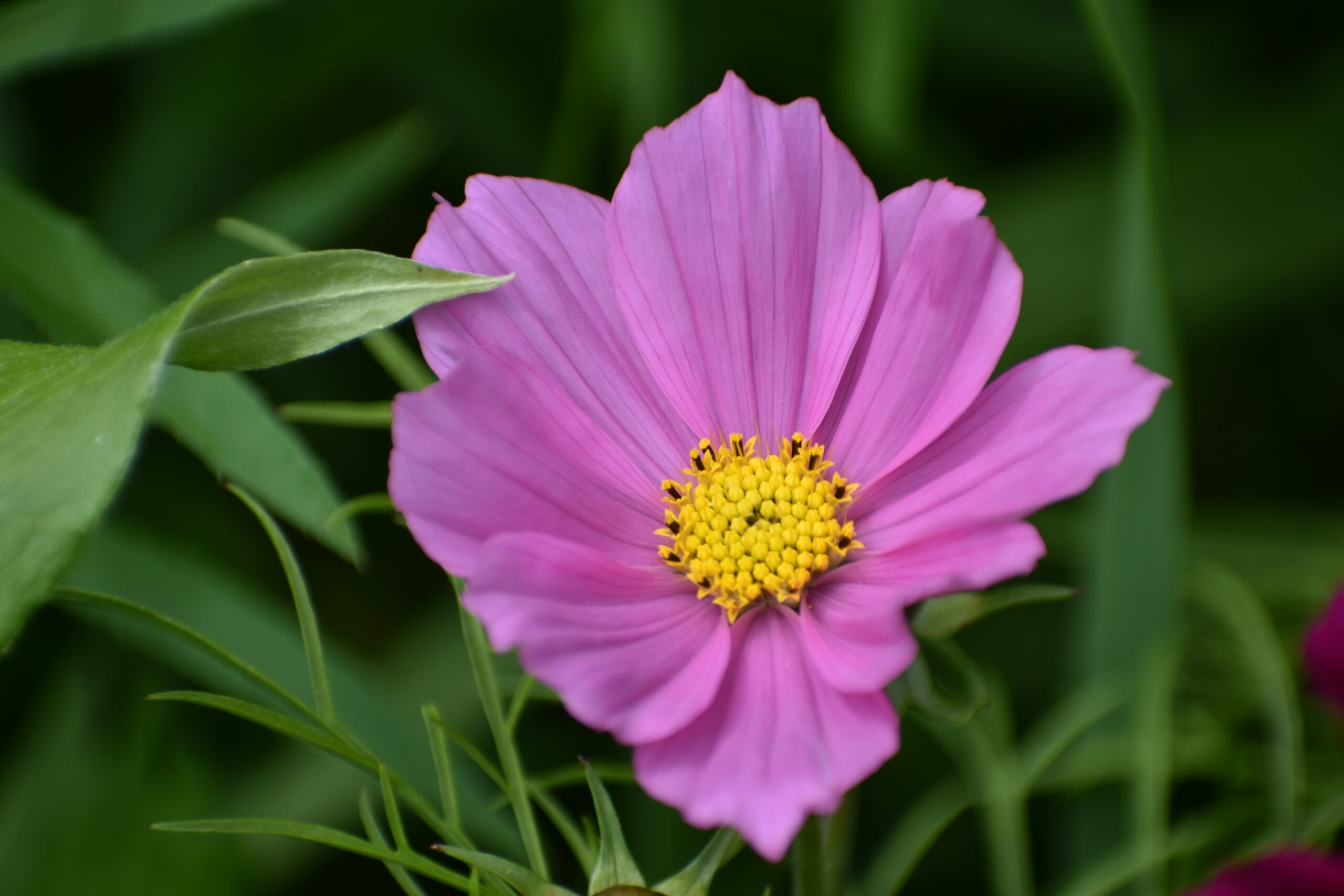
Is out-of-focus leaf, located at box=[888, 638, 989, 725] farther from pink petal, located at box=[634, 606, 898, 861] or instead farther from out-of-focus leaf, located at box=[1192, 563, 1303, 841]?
out-of-focus leaf, located at box=[1192, 563, 1303, 841]

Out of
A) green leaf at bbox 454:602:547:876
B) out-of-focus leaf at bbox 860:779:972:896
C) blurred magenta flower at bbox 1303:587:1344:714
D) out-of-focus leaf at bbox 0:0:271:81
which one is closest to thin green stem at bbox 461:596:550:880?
green leaf at bbox 454:602:547:876

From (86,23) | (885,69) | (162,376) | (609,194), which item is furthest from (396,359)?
(609,194)

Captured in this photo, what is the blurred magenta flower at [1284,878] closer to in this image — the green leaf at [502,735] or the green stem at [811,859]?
the green stem at [811,859]

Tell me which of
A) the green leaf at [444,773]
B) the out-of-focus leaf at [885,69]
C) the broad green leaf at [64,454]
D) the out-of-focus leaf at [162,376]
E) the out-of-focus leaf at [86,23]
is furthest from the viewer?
the out-of-focus leaf at [885,69]

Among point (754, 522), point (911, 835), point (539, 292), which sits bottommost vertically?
point (911, 835)

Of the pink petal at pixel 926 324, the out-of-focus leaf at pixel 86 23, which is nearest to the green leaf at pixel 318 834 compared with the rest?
the pink petal at pixel 926 324

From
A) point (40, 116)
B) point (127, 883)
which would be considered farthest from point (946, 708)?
point (40, 116)

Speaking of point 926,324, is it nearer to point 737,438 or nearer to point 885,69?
point 737,438
